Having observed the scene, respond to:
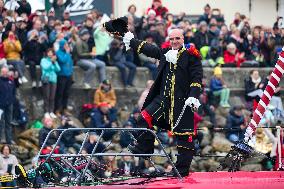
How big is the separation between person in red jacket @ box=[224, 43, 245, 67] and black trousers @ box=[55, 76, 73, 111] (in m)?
5.20

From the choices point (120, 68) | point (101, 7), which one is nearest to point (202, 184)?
point (120, 68)

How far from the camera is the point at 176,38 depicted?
16.0 meters

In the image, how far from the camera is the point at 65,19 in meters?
28.3

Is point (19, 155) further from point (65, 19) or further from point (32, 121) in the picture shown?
point (65, 19)

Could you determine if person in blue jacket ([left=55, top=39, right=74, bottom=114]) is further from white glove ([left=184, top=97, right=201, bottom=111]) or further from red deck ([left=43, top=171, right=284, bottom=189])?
red deck ([left=43, top=171, right=284, bottom=189])

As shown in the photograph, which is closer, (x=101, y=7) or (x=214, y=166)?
(x=214, y=166)

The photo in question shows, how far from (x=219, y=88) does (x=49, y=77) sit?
4.92 metres

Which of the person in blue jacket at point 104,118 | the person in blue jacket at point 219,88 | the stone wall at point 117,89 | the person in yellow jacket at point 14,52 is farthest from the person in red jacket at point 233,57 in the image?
the person in yellow jacket at point 14,52

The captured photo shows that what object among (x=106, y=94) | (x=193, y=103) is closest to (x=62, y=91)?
(x=106, y=94)

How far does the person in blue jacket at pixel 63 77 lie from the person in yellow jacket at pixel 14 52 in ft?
3.09

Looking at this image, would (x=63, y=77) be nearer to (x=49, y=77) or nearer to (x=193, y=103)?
(x=49, y=77)

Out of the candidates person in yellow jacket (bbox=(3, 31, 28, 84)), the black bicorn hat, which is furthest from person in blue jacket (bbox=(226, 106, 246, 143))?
the black bicorn hat

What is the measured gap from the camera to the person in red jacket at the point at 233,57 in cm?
3006

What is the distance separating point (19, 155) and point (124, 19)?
29.9 ft
